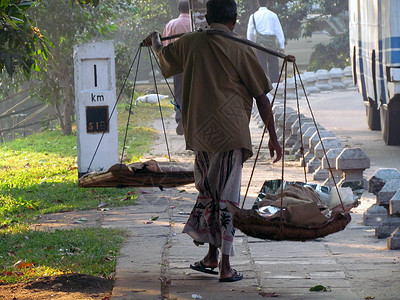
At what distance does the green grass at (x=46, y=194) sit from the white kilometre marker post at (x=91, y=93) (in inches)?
21.4

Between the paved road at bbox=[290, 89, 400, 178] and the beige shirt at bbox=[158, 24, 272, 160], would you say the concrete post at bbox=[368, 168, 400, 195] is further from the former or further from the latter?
the paved road at bbox=[290, 89, 400, 178]

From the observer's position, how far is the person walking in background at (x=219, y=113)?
16.5ft

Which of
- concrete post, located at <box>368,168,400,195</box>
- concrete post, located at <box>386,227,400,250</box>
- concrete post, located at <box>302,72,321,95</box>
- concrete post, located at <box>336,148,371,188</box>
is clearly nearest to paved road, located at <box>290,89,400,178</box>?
concrete post, located at <box>302,72,321,95</box>

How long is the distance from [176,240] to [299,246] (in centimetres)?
96

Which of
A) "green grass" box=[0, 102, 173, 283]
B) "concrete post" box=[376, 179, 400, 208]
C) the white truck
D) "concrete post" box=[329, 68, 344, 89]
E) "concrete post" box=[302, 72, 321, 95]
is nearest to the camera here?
"green grass" box=[0, 102, 173, 283]

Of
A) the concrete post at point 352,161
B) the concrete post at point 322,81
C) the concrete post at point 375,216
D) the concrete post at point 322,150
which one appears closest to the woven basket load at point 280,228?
the concrete post at point 375,216

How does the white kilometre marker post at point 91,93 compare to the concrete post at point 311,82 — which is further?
the concrete post at point 311,82

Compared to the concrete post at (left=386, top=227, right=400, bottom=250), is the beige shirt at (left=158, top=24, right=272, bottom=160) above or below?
above

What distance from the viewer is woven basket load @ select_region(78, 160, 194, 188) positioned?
597 cm

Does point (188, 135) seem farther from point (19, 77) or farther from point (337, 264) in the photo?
point (19, 77)

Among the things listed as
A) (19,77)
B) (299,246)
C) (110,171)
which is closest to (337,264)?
(299,246)

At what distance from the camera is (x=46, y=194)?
8.72 metres

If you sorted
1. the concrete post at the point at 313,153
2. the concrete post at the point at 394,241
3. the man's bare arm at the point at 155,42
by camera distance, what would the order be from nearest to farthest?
the man's bare arm at the point at 155,42 < the concrete post at the point at 394,241 < the concrete post at the point at 313,153

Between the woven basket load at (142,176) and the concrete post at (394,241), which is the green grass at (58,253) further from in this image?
the concrete post at (394,241)
